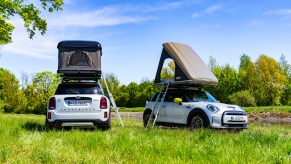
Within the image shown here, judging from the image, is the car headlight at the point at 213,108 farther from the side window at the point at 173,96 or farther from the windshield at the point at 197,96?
the side window at the point at 173,96

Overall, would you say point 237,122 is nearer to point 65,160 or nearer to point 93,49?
point 93,49

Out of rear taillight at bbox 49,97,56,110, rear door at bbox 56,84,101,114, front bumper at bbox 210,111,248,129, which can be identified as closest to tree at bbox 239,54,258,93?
front bumper at bbox 210,111,248,129

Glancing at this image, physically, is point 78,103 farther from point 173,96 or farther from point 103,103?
point 173,96

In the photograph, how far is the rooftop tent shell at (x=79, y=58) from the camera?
41.2ft

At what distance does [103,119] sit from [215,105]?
3994mm

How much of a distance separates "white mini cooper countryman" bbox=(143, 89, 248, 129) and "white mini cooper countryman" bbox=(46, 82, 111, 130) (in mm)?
3059

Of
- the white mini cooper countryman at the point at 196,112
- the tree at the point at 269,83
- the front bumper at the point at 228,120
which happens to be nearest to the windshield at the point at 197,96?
the white mini cooper countryman at the point at 196,112

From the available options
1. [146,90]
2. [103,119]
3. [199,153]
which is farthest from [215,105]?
[146,90]

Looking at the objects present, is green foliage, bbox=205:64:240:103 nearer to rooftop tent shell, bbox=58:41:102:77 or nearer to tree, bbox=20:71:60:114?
tree, bbox=20:71:60:114

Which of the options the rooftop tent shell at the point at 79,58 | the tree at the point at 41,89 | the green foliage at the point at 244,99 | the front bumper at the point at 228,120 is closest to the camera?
the front bumper at the point at 228,120

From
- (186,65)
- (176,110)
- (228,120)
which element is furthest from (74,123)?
(228,120)

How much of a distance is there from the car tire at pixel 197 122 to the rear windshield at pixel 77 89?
11.7 feet

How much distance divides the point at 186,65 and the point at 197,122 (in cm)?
220

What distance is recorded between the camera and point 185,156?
5391 mm
